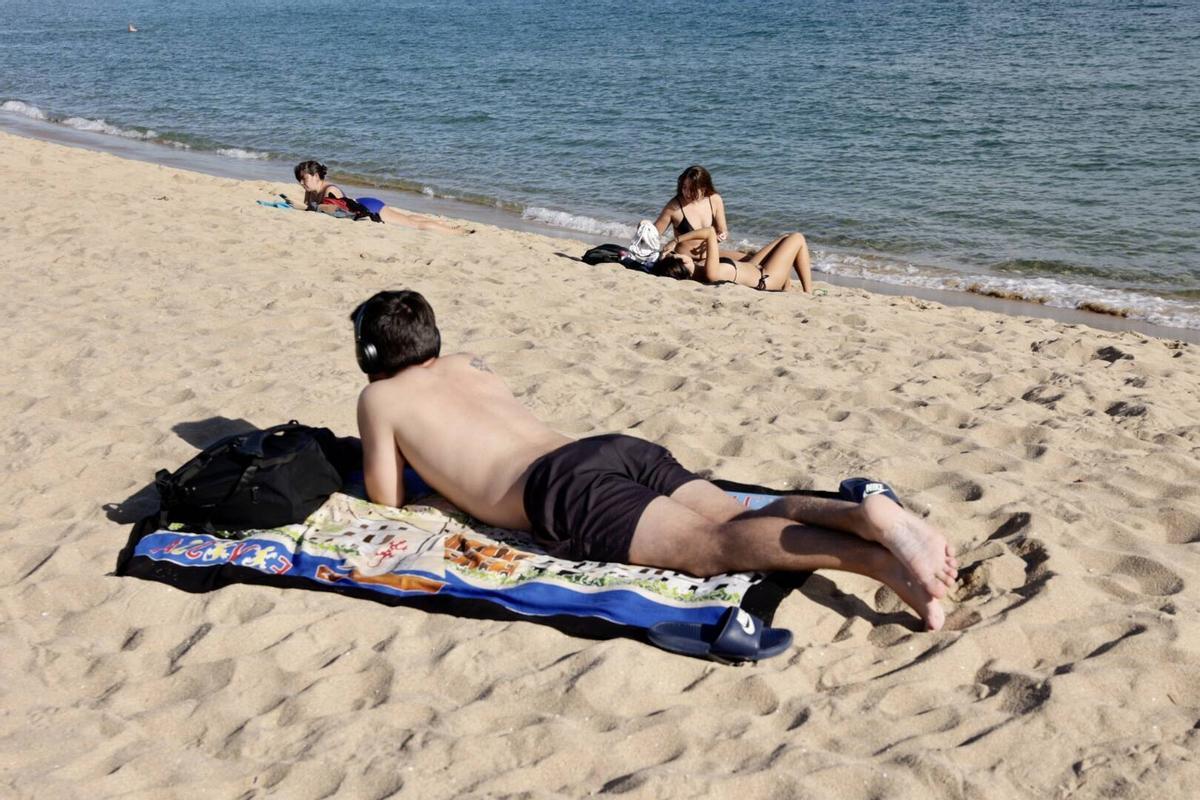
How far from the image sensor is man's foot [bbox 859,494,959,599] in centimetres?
305

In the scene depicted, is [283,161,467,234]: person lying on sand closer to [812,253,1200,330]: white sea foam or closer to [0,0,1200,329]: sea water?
[0,0,1200,329]: sea water

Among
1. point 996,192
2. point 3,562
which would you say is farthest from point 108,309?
point 996,192

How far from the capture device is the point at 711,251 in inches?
323

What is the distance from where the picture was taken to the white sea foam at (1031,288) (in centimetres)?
914

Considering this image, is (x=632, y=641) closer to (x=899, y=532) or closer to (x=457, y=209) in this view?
(x=899, y=532)

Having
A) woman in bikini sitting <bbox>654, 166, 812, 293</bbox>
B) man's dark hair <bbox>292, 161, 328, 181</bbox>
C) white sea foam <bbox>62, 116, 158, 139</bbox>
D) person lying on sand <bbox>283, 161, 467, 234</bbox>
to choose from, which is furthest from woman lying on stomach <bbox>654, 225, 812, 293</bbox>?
white sea foam <bbox>62, 116, 158, 139</bbox>

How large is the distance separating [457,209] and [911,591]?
1138 cm

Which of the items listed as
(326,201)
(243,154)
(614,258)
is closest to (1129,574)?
(614,258)

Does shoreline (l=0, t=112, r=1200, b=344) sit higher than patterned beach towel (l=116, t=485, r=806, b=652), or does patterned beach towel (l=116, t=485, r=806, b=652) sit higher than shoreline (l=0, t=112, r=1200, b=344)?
shoreline (l=0, t=112, r=1200, b=344)

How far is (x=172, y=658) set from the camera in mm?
3293

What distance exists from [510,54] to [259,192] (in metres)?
17.1

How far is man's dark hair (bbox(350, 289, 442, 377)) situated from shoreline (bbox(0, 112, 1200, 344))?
19.7 ft

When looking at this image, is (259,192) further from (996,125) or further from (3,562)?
(996,125)

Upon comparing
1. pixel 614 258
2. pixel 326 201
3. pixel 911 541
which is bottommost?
pixel 911 541
